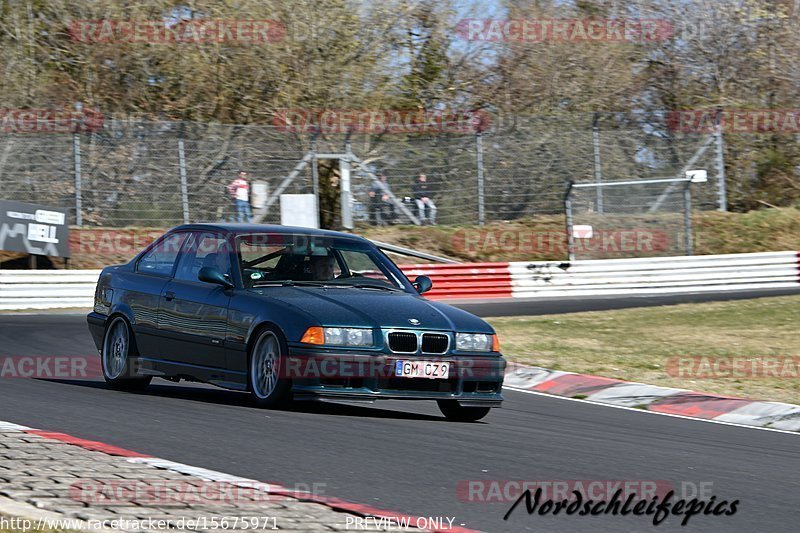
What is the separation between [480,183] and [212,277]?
17360 mm

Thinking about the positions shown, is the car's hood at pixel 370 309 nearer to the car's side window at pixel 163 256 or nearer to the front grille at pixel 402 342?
the front grille at pixel 402 342

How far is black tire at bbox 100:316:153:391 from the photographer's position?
9.66 meters

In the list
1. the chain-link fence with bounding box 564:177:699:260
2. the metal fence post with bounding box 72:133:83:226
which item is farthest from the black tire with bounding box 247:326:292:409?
the chain-link fence with bounding box 564:177:699:260

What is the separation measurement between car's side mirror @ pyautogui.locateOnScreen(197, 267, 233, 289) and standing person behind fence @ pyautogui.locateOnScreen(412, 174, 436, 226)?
16.8 m

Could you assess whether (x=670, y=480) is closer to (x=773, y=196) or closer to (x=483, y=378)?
(x=483, y=378)

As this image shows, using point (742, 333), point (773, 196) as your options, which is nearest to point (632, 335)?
point (742, 333)

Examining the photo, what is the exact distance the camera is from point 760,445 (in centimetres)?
844

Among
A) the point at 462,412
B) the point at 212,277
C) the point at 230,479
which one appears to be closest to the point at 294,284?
the point at 212,277

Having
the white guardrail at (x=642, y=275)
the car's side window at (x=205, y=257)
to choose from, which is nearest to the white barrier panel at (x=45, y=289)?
the white guardrail at (x=642, y=275)

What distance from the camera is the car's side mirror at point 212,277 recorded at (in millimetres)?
8766

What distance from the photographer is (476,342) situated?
8562 mm

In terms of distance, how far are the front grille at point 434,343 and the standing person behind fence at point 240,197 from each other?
16.5 metres

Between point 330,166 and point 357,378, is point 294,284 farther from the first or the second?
point 330,166

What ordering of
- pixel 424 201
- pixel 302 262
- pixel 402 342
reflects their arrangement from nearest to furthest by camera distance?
pixel 402 342
pixel 302 262
pixel 424 201
